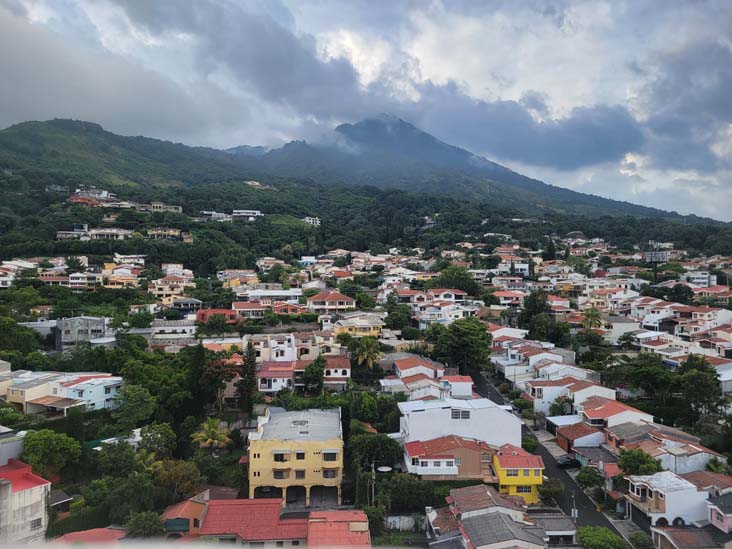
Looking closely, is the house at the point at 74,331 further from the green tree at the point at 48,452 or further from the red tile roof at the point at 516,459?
the red tile roof at the point at 516,459

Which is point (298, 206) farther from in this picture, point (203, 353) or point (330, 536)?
point (330, 536)

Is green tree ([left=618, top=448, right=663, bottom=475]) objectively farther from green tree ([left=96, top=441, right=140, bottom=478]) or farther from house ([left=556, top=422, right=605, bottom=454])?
green tree ([left=96, top=441, right=140, bottom=478])

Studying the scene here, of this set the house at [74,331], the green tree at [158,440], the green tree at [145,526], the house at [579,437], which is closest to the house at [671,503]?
the house at [579,437]

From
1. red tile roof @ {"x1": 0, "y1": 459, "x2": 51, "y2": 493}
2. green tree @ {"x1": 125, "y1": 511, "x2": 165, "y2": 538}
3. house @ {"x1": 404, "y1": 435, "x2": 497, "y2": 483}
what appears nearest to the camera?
green tree @ {"x1": 125, "y1": 511, "x2": 165, "y2": 538}

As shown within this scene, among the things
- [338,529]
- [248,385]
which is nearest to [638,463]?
[338,529]

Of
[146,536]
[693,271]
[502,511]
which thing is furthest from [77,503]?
[693,271]

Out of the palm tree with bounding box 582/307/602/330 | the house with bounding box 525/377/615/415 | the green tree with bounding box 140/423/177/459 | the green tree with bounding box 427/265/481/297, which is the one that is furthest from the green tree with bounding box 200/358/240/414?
the green tree with bounding box 427/265/481/297
